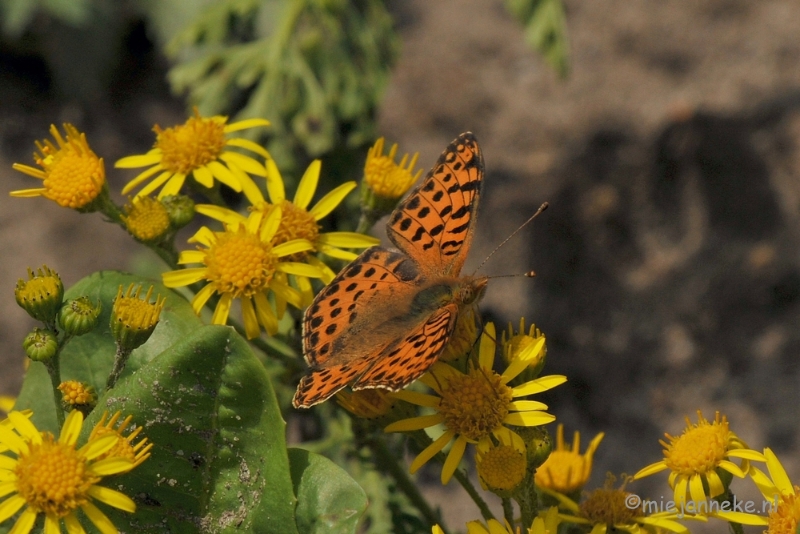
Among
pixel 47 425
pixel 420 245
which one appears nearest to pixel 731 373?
pixel 420 245

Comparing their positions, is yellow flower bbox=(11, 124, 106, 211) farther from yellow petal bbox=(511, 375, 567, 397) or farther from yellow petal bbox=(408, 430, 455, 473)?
yellow petal bbox=(511, 375, 567, 397)

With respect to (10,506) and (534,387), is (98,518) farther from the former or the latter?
(534,387)

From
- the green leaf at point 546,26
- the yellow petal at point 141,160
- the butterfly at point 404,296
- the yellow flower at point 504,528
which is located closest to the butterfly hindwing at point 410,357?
the butterfly at point 404,296

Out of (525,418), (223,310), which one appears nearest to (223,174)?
(223,310)

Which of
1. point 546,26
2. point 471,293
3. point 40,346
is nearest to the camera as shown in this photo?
point 40,346

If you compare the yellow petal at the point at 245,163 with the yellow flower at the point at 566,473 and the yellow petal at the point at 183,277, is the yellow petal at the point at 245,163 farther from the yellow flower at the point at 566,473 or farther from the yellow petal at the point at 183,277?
the yellow flower at the point at 566,473

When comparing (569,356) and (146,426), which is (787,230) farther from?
(146,426)
